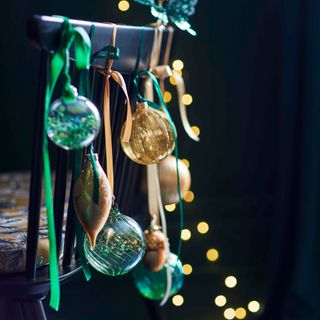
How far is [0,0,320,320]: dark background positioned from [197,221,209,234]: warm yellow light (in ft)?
0.04

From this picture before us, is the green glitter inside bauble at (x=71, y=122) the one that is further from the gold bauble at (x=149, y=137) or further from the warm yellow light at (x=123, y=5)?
the warm yellow light at (x=123, y=5)

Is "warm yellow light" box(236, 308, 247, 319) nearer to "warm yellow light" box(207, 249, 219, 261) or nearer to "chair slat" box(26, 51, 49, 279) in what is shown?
"warm yellow light" box(207, 249, 219, 261)

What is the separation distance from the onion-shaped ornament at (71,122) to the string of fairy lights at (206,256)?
88 centimetres

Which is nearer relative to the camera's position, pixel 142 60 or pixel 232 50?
pixel 142 60

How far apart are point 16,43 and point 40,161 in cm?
90

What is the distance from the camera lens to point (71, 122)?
0.72 metres

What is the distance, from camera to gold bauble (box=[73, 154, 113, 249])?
834mm

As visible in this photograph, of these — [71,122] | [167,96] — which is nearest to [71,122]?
[71,122]

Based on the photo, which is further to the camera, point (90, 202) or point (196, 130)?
point (196, 130)

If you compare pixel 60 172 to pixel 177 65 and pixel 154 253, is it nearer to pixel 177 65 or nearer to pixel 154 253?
pixel 154 253

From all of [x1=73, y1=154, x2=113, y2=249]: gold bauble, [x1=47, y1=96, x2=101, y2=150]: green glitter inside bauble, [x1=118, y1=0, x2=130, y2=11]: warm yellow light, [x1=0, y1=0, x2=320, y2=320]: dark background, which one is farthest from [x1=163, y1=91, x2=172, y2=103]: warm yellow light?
[x1=47, y1=96, x2=101, y2=150]: green glitter inside bauble

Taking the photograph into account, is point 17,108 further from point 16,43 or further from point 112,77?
point 112,77

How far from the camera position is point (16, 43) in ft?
5.47

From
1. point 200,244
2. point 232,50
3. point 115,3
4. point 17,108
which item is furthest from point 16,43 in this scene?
point 200,244
